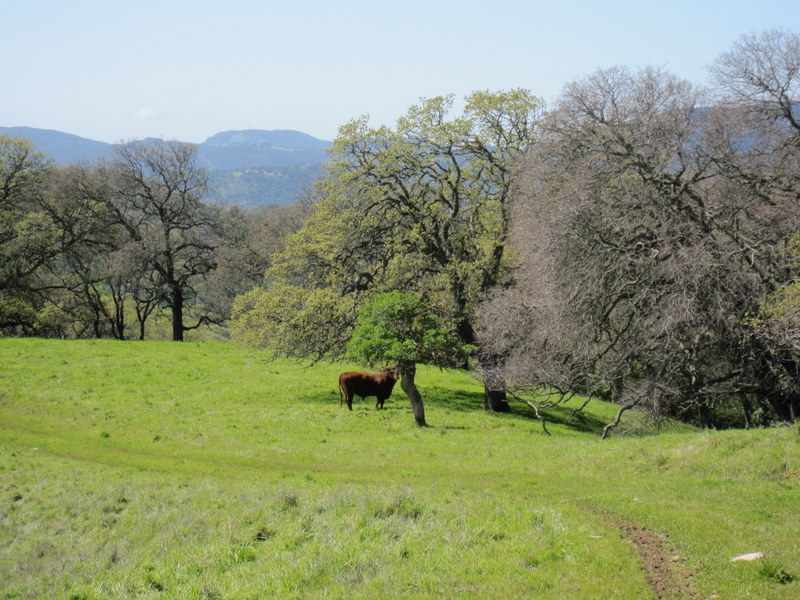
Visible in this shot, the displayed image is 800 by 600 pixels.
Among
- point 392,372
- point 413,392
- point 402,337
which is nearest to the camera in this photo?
point 402,337

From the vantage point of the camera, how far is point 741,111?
73.6ft

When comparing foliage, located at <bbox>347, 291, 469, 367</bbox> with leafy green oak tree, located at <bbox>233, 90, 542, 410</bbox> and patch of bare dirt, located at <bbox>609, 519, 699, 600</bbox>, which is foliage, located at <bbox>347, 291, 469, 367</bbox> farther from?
patch of bare dirt, located at <bbox>609, 519, 699, 600</bbox>

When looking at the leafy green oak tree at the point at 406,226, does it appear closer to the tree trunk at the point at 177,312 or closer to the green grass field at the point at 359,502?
the green grass field at the point at 359,502

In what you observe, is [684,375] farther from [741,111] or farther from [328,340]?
[328,340]

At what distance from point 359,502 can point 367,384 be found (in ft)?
52.6

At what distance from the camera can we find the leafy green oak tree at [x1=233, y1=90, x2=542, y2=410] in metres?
30.3

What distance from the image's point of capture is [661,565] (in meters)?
9.31

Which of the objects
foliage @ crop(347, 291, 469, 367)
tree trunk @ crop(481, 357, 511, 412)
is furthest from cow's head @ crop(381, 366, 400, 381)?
tree trunk @ crop(481, 357, 511, 412)

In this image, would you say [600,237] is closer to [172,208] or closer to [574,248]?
[574,248]

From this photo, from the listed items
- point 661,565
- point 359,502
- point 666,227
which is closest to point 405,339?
Answer: point 666,227

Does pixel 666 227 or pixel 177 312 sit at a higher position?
pixel 666 227

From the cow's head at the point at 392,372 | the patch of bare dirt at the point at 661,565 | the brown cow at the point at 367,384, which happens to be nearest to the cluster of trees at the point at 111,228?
the brown cow at the point at 367,384

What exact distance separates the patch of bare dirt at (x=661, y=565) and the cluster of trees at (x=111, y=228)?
44.1m

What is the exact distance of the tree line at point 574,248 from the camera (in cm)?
2156
